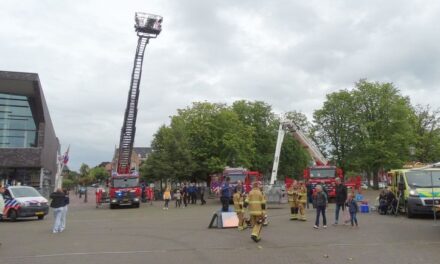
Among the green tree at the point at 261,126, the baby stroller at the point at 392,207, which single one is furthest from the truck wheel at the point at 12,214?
the green tree at the point at 261,126

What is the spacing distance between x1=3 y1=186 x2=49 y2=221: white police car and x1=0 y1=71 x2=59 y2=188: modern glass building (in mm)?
18115

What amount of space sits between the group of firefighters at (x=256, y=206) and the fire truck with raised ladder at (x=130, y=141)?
1712cm

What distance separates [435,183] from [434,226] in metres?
4.27

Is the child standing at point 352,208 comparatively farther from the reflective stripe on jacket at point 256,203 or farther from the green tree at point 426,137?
the green tree at point 426,137

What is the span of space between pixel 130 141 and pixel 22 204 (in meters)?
18.0

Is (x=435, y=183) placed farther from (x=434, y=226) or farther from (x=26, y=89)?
(x=26, y=89)

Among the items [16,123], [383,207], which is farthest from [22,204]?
[16,123]

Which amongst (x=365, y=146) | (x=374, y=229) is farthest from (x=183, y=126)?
(x=374, y=229)

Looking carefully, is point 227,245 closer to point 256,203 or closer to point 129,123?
point 256,203

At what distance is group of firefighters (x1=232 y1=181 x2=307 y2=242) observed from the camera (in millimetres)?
13492

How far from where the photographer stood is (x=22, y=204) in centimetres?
2312

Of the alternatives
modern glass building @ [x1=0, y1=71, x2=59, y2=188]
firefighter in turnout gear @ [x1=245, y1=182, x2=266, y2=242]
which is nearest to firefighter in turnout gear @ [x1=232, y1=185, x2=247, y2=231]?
firefighter in turnout gear @ [x1=245, y1=182, x2=266, y2=242]

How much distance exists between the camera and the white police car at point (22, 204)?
23.2 m

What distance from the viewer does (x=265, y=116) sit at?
68.6 meters
